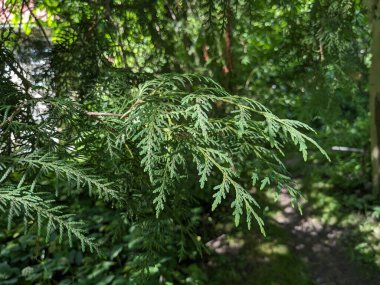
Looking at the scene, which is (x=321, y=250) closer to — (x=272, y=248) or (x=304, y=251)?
(x=304, y=251)

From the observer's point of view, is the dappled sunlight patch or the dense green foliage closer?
the dense green foliage

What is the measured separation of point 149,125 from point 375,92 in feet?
11.4

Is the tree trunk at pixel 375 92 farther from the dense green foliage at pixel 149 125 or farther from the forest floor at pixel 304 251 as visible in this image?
the forest floor at pixel 304 251

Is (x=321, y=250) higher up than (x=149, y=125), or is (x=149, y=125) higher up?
(x=149, y=125)

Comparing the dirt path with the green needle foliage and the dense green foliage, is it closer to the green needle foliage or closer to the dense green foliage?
the dense green foliage

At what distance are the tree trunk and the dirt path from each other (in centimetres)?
88

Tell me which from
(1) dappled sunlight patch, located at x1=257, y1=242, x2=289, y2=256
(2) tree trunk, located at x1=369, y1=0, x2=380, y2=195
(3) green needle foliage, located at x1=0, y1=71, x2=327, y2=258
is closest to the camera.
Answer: (3) green needle foliage, located at x1=0, y1=71, x2=327, y2=258

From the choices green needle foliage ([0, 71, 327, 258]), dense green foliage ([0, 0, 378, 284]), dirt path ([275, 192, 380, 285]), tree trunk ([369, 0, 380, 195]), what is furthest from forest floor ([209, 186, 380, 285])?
green needle foliage ([0, 71, 327, 258])

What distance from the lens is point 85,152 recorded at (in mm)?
1547

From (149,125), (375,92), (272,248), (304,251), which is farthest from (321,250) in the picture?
(149,125)

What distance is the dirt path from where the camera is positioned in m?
3.71

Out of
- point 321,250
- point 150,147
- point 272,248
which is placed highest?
point 150,147

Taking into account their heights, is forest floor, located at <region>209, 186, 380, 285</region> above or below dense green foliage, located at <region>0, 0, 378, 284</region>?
below

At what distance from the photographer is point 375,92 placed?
13.1ft
